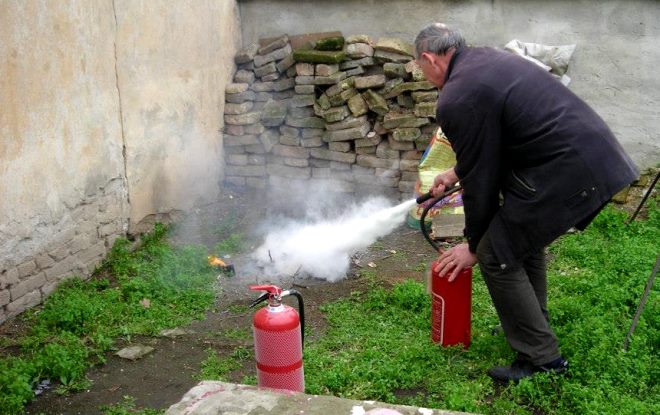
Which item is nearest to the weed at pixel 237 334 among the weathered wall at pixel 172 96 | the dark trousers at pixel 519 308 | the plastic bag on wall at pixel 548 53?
the dark trousers at pixel 519 308

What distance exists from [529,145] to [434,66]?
80 centimetres

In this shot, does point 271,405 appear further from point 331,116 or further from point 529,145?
point 331,116

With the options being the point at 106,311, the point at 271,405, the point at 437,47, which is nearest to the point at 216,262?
the point at 106,311

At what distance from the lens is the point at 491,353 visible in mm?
4969

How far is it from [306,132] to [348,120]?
0.60 metres

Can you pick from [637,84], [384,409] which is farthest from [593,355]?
[637,84]

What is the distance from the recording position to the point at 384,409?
3.12m

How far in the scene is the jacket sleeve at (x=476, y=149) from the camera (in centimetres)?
409

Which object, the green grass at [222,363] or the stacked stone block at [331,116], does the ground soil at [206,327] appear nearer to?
the green grass at [222,363]

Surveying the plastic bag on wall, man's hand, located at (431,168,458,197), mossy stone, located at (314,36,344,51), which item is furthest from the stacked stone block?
man's hand, located at (431,168,458,197)

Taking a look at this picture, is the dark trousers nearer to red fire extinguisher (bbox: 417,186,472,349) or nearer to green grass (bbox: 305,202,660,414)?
green grass (bbox: 305,202,660,414)

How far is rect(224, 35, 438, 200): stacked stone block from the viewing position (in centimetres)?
823

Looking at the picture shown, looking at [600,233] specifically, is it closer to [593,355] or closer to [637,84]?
[637,84]

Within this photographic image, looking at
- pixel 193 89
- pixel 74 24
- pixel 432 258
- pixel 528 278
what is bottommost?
pixel 432 258
